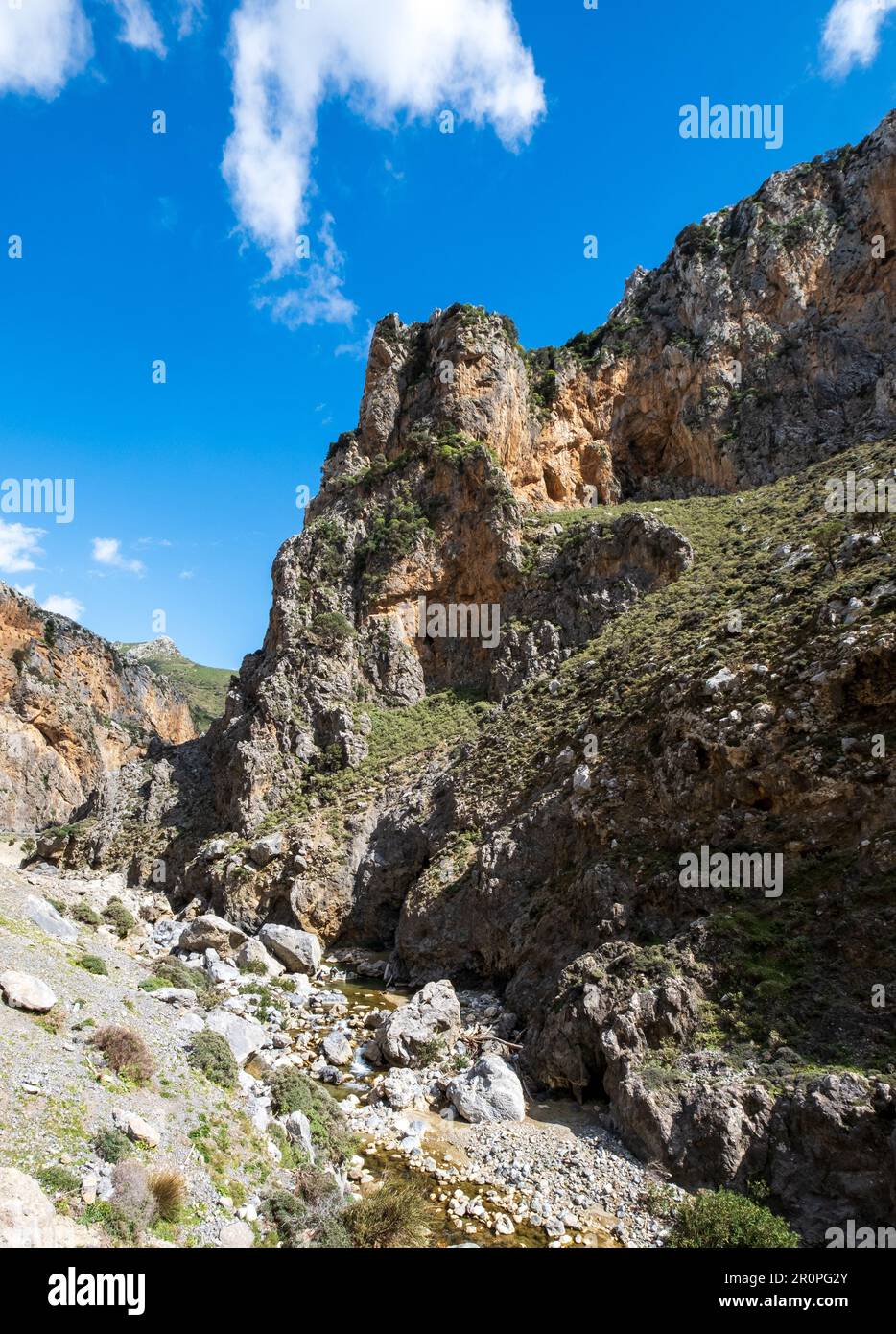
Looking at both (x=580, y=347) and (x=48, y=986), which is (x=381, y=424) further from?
(x=48, y=986)

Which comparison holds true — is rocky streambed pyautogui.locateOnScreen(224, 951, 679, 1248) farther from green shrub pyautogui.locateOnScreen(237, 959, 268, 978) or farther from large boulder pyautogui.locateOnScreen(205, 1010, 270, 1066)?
green shrub pyautogui.locateOnScreen(237, 959, 268, 978)

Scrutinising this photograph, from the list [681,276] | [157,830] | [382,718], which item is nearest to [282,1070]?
[382,718]

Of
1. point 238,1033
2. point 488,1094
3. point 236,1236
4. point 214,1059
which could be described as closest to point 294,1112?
point 214,1059

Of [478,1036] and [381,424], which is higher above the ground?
[381,424]

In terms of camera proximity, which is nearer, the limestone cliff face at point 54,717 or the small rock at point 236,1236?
the small rock at point 236,1236

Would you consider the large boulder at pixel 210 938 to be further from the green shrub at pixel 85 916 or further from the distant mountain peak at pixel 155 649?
the distant mountain peak at pixel 155 649

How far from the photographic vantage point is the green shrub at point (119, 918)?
24922 mm

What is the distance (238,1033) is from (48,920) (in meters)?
6.92

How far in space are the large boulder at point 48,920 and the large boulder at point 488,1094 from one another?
1151 cm

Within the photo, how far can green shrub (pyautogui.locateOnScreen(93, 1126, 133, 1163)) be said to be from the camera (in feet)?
31.0

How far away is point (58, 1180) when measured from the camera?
8.59 m

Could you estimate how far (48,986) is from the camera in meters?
13.5

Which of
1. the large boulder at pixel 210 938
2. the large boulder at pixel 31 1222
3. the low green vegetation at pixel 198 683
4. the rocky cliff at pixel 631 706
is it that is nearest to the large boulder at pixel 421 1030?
the rocky cliff at pixel 631 706
